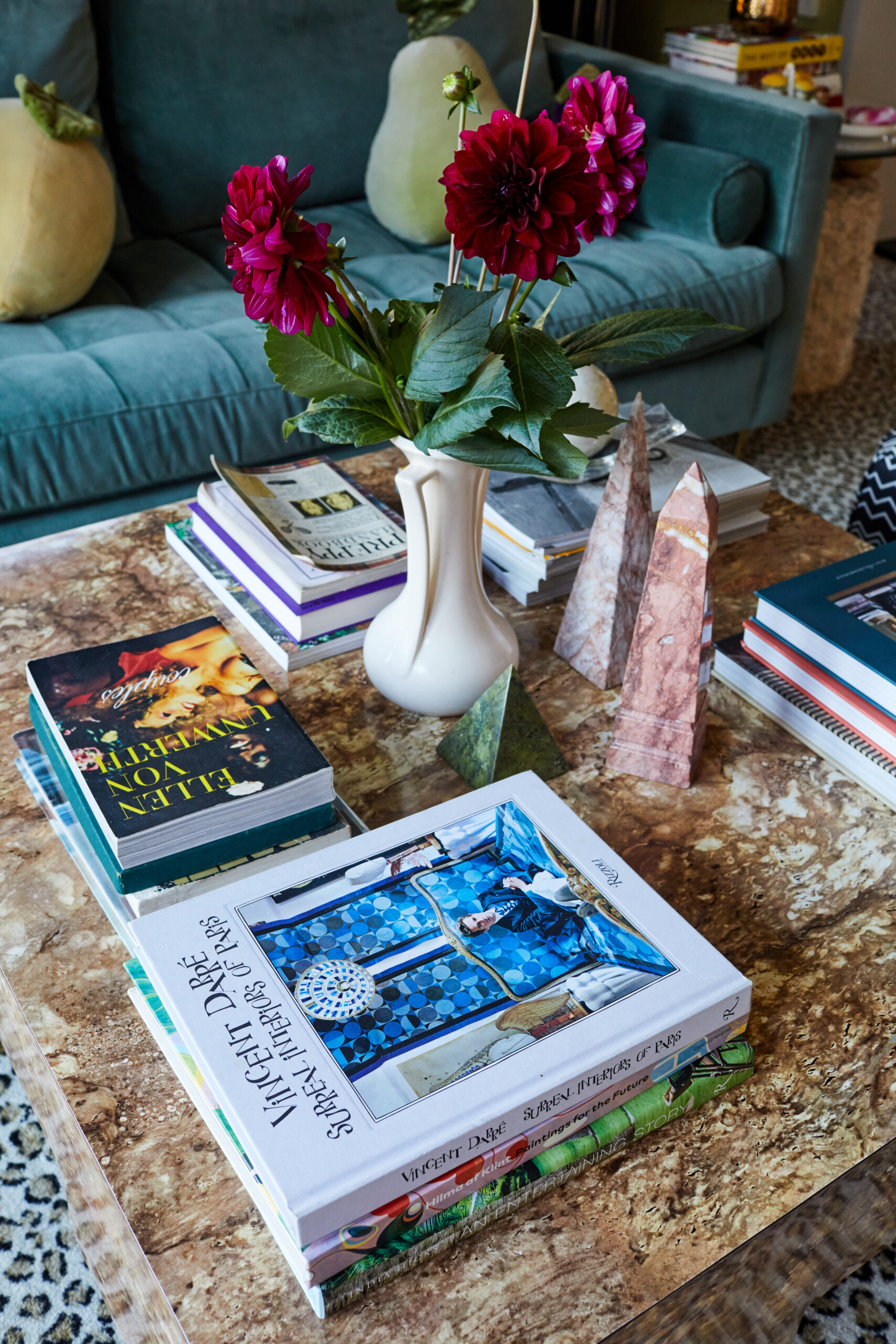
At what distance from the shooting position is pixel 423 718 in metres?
0.90

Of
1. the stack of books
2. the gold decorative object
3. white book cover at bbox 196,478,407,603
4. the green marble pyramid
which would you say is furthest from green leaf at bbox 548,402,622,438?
the gold decorative object

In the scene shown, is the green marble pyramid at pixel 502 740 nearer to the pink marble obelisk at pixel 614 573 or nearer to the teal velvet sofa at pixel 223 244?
the pink marble obelisk at pixel 614 573

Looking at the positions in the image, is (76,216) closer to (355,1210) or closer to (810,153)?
(810,153)

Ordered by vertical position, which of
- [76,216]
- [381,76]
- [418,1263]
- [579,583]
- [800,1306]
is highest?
[381,76]

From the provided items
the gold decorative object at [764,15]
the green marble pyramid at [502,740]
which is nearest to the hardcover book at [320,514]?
the green marble pyramid at [502,740]

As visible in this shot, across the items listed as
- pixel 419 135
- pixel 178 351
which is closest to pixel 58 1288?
pixel 178 351

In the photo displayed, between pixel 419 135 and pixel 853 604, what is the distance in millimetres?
1506

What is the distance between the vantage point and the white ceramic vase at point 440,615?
0.80m

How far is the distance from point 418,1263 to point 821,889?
1.28 feet

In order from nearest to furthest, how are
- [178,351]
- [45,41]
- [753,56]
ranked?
1. [178,351]
2. [45,41]
3. [753,56]

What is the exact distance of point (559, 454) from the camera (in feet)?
2.26

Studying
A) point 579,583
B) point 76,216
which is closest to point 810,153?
point 76,216

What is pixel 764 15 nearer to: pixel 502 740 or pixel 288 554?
pixel 288 554

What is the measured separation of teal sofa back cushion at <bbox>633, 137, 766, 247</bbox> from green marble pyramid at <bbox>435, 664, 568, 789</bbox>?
1579mm
